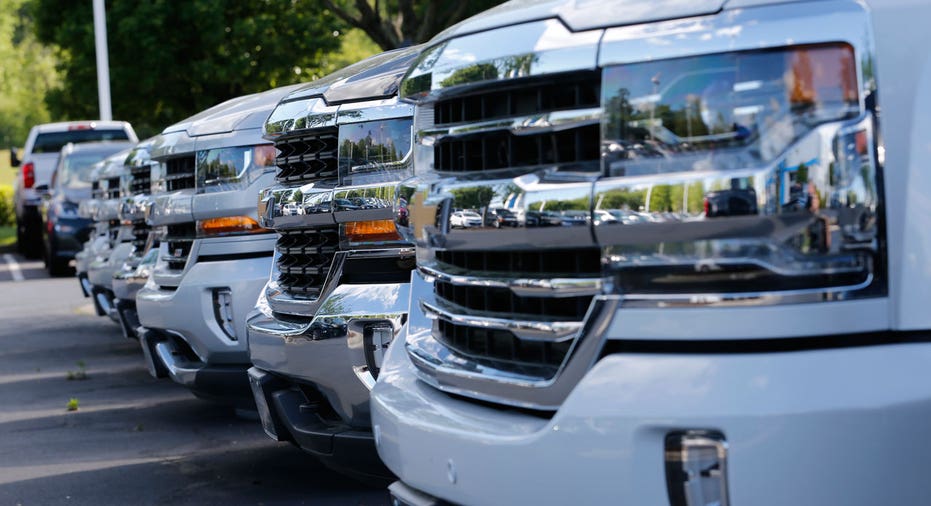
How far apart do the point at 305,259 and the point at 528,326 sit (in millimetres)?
2641

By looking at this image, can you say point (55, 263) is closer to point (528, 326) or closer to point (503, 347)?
point (503, 347)

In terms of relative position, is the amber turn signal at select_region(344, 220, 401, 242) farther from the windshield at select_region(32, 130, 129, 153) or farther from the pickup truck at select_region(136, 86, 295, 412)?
the windshield at select_region(32, 130, 129, 153)

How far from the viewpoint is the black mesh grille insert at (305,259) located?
533 centimetres

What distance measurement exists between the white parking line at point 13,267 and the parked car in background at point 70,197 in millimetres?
1423

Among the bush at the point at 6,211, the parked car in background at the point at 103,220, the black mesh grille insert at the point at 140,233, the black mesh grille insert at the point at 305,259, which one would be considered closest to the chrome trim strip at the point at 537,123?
the black mesh grille insert at the point at 305,259

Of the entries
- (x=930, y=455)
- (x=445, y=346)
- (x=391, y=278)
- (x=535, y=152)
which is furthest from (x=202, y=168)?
(x=930, y=455)

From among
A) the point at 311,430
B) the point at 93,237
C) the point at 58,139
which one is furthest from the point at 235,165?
the point at 58,139

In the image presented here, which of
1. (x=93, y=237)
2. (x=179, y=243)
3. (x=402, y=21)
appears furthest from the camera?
(x=402, y=21)

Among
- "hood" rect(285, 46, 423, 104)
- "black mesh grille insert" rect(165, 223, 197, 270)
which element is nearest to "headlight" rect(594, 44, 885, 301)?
"hood" rect(285, 46, 423, 104)

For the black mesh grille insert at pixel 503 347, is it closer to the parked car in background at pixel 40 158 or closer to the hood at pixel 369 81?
the hood at pixel 369 81

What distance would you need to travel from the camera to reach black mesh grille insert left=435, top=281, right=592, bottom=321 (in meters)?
2.96

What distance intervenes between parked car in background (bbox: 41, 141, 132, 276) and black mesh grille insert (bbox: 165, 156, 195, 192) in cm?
1249

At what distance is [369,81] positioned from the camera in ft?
17.3

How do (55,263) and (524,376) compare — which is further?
(55,263)
